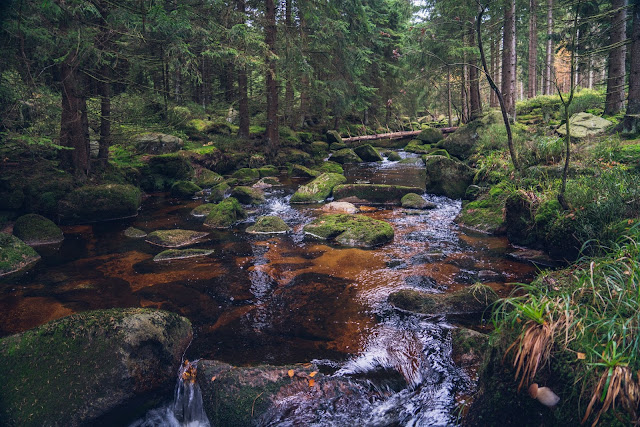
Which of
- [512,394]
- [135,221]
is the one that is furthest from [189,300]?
[135,221]

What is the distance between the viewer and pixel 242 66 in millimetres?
13430

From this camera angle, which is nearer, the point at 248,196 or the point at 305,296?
the point at 305,296

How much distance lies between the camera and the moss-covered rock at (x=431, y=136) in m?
24.5

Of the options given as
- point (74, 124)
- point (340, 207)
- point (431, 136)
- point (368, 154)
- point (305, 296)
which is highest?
point (74, 124)

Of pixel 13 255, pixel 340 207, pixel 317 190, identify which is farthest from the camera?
pixel 317 190

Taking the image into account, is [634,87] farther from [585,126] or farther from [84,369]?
[84,369]

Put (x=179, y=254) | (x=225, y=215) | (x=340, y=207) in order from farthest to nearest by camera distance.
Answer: (x=340, y=207), (x=225, y=215), (x=179, y=254)

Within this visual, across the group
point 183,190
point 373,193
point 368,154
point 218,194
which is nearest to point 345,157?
point 368,154

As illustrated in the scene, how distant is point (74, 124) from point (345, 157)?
13.9 meters

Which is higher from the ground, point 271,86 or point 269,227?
point 271,86

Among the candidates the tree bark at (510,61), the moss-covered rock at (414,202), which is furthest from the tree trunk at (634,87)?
the moss-covered rock at (414,202)

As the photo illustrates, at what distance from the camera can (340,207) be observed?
37.6ft

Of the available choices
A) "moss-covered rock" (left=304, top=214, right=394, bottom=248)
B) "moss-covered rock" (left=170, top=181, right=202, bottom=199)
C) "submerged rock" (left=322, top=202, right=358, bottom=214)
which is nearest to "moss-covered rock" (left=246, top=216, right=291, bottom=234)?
"moss-covered rock" (left=304, top=214, right=394, bottom=248)

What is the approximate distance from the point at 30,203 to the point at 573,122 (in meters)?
18.5
